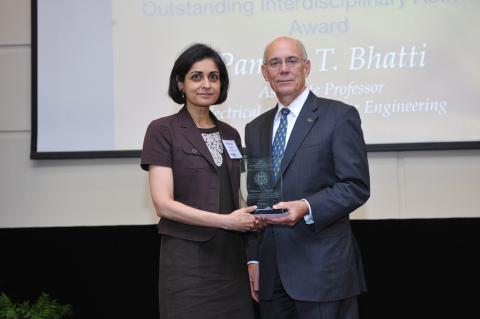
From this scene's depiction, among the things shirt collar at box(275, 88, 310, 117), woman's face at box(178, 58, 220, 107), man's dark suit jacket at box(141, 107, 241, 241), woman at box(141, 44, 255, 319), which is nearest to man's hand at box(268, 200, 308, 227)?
woman at box(141, 44, 255, 319)

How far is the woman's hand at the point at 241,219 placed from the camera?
7.80ft

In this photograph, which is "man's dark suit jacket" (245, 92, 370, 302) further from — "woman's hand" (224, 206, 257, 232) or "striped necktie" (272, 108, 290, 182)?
"woman's hand" (224, 206, 257, 232)

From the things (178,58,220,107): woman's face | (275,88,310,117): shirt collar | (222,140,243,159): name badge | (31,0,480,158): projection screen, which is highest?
(31,0,480,158): projection screen

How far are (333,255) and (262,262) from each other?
1.03 feet

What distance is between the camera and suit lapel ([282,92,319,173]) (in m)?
2.45

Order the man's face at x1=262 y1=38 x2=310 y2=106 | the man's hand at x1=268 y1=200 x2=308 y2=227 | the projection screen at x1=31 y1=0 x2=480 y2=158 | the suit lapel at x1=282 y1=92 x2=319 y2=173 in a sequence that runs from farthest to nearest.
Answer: the projection screen at x1=31 y1=0 x2=480 y2=158 → the man's face at x1=262 y1=38 x2=310 y2=106 → the suit lapel at x1=282 y1=92 x2=319 y2=173 → the man's hand at x1=268 y1=200 x2=308 y2=227

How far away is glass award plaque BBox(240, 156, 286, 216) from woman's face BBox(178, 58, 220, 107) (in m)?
0.37

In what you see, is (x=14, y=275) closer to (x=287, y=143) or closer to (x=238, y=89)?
(x=238, y=89)

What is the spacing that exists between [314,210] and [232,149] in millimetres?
467

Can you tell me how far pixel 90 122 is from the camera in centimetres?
410

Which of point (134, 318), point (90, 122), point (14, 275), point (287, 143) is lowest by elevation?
point (134, 318)

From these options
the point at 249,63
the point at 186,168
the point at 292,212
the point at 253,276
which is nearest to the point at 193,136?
the point at 186,168

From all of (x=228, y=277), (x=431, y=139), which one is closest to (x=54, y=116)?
(x=228, y=277)

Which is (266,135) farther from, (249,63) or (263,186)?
(249,63)
